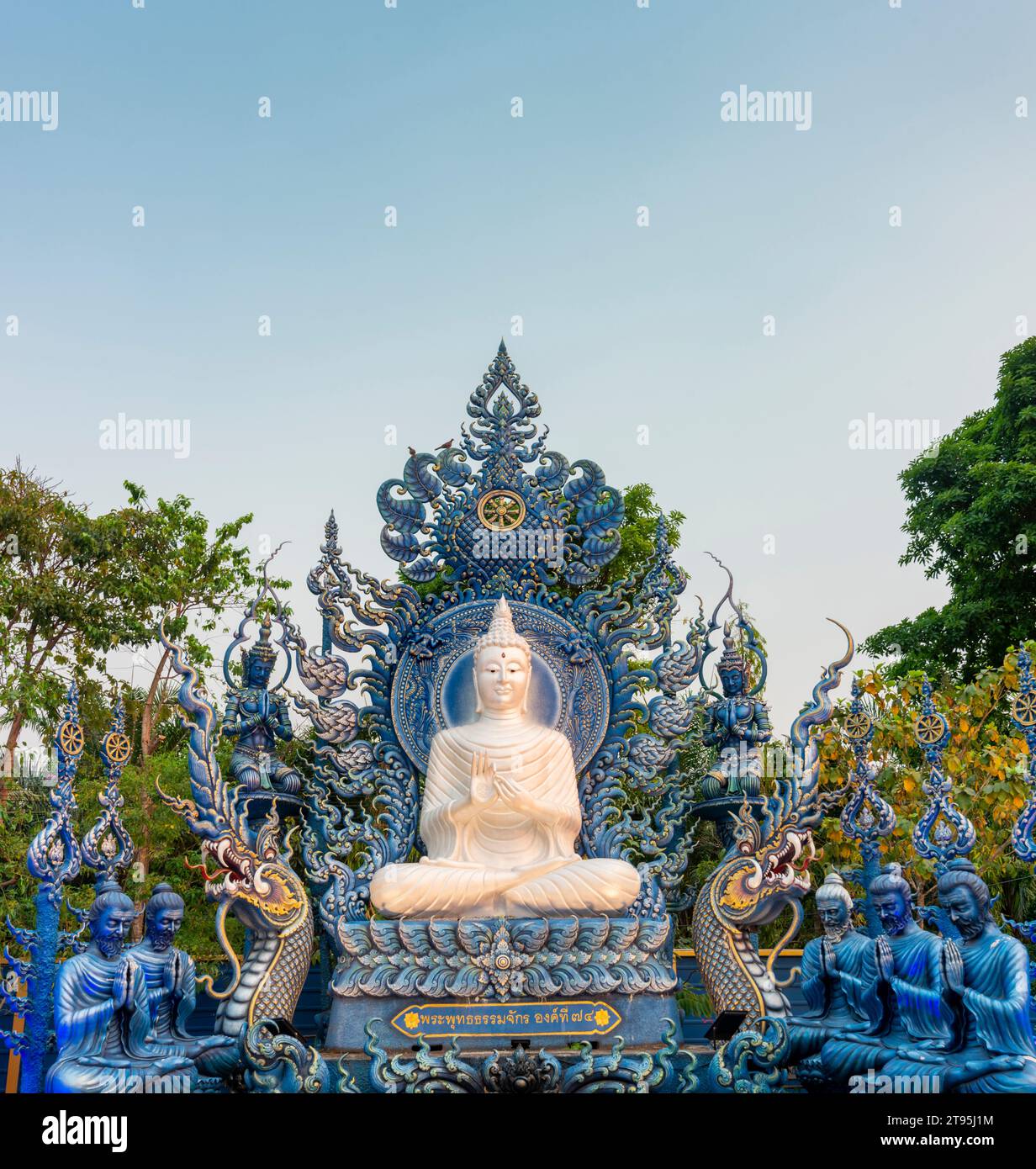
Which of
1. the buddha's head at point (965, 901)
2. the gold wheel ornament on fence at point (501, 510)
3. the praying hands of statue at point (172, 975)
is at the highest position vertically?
the gold wheel ornament on fence at point (501, 510)

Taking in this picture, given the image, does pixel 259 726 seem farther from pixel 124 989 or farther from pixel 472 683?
pixel 124 989

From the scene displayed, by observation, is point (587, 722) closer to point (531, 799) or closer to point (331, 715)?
point (531, 799)

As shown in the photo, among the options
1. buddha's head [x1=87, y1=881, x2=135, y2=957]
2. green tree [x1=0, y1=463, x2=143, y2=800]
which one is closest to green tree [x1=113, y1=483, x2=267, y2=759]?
green tree [x1=0, y1=463, x2=143, y2=800]

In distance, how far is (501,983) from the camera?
10320 mm

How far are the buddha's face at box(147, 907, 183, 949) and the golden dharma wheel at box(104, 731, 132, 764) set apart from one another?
147cm

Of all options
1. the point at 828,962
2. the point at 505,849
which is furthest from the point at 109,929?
the point at 828,962

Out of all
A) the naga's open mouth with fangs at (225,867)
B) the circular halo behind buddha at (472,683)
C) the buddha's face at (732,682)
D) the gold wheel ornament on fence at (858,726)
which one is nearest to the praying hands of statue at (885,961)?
the gold wheel ornament on fence at (858,726)

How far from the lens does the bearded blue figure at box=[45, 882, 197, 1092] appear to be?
8.84m

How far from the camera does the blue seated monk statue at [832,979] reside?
9.71 meters

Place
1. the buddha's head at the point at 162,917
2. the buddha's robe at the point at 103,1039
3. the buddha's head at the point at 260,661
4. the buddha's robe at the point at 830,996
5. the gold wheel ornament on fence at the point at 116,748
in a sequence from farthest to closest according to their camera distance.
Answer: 1. the buddha's head at the point at 260,661
2. the gold wheel ornament on fence at the point at 116,748
3. the buddha's robe at the point at 830,996
4. the buddha's head at the point at 162,917
5. the buddha's robe at the point at 103,1039

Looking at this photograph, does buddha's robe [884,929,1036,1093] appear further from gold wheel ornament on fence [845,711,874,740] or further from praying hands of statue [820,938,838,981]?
gold wheel ornament on fence [845,711,874,740]

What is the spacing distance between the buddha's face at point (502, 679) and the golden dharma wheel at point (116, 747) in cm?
330

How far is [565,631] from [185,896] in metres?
8.62

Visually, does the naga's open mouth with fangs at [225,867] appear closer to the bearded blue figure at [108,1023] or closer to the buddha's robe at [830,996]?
the bearded blue figure at [108,1023]
